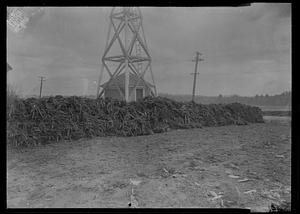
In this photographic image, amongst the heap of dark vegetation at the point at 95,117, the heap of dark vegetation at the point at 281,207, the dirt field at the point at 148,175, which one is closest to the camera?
the heap of dark vegetation at the point at 281,207

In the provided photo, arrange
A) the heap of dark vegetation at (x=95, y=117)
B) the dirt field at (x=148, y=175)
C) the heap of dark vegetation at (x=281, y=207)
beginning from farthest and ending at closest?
the heap of dark vegetation at (x=95, y=117) < the dirt field at (x=148, y=175) < the heap of dark vegetation at (x=281, y=207)

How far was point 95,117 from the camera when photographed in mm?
4801

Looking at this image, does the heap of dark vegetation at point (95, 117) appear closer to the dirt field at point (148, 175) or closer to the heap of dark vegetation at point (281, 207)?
the dirt field at point (148, 175)

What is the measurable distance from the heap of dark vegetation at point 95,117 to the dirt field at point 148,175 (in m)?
0.35

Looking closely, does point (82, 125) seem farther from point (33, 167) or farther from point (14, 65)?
point (14, 65)

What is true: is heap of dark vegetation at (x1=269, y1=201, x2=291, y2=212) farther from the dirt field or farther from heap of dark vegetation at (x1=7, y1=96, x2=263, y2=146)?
heap of dark vegetation at (x1=7, y1=96, x2=263, y2=146)

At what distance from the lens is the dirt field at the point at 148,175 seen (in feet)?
7.05

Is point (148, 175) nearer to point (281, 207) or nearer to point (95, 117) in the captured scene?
point (281, 207)

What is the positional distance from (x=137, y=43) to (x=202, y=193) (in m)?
2.08

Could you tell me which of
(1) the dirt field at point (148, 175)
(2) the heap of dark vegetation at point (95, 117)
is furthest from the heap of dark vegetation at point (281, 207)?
(2) the heap of dark vegetation at point (95, 117)

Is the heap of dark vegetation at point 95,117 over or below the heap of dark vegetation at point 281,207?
over

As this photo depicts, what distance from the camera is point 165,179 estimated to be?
270cm

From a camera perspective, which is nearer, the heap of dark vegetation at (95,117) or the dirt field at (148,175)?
the dirt field at (148,175)
